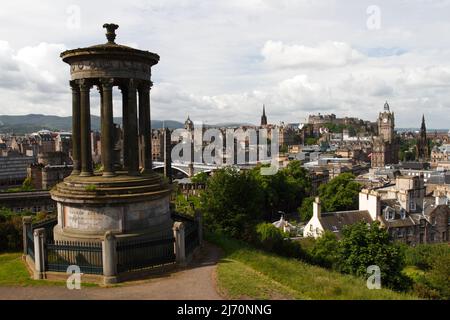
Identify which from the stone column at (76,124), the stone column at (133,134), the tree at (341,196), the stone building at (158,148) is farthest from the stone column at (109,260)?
the stone building at (158,148)

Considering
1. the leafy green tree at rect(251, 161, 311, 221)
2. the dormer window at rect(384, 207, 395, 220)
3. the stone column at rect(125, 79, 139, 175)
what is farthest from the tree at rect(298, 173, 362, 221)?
the stone column at rect(125, 79, 139, 175)

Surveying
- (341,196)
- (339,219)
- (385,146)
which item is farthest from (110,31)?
(385,146)

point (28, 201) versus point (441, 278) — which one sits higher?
point (28, 201)

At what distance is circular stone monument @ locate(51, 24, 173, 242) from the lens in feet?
53.2

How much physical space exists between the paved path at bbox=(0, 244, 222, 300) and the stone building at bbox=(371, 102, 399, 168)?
131m

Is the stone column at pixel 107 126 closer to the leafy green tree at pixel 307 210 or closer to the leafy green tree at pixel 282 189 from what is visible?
the leafy green tree at pixel 307 210

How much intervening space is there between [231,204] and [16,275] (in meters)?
18.5

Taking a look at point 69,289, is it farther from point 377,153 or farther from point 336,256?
point 377,153

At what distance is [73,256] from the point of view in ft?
49.9

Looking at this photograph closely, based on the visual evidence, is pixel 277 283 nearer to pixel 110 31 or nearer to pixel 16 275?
pixel 16 275

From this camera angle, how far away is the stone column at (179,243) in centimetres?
1577

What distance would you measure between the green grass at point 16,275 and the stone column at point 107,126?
4608mm

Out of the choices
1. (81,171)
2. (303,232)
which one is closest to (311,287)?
(81,171)

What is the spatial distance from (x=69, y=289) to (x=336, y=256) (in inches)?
684
